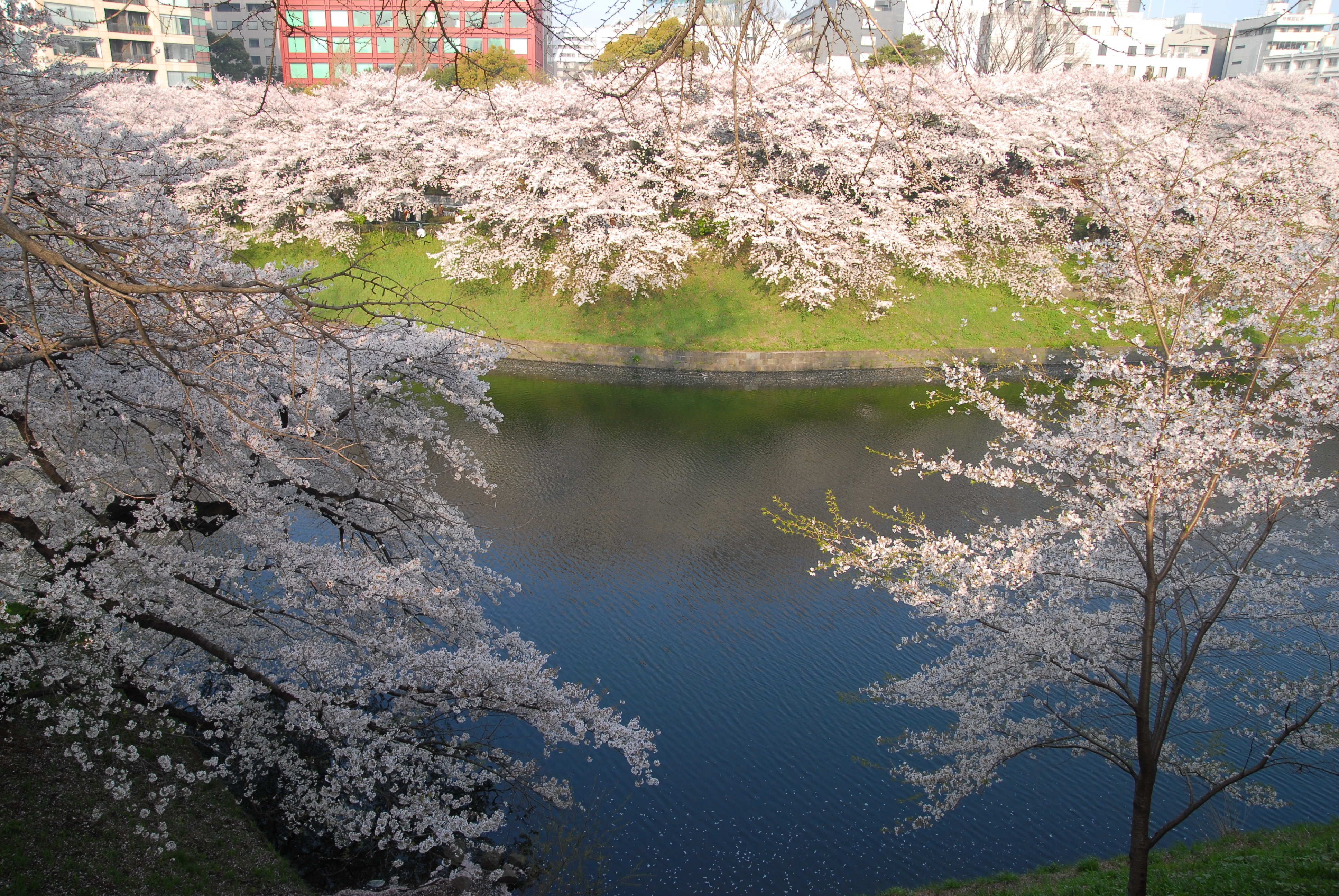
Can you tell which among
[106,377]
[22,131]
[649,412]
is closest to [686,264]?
[649,412]

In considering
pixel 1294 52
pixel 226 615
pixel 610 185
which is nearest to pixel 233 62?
pixel 610 185

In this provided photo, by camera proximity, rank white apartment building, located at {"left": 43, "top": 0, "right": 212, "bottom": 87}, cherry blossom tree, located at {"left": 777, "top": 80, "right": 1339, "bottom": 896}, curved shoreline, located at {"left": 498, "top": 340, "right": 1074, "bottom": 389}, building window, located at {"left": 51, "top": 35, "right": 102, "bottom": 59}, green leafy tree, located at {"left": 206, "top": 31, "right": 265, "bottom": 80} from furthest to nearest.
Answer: green leafy tree, located at {"left": 206, "top": 31, "right": 265, "bottom": 80} < white apartment building, located at {"left": 43, "top": 0, "right": 212, "bottom": 87} < curved shoreline, located at {"left": 498, "top": 340, "right": 1074, "bottom": 389} < building window, located at {"left": 51, "top": 35, "right": 102, "bottom": 59} < cherry blossom tree, located at {"left": 777, "top": 80, "right": 1339, "bottom": 896}

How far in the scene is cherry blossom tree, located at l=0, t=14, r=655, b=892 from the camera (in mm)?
4992

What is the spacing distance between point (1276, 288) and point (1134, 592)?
2.92 meters

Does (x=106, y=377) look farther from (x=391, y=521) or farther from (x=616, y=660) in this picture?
(x=616, y=660)

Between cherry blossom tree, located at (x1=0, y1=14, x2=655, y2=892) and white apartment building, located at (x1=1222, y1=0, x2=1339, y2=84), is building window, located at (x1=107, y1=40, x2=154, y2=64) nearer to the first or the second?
cherry blossom tree, located at (x1=0, y1=14, x2=655, y2=892)

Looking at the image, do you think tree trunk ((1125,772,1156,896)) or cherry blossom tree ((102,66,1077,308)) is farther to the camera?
cherry blossom tree ((102,66,1077,308))

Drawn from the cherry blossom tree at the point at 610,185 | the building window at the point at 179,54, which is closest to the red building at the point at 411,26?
the cherry blossom tree at the point at 610,185

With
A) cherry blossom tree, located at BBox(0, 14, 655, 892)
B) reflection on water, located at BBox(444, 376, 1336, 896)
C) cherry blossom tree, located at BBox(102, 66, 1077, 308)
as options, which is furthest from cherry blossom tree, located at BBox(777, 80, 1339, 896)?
cherry blossom tree, located at BBox(102, 66, 1077, 308)

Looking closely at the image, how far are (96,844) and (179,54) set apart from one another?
40480 mm

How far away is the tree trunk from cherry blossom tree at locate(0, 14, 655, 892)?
2877mm

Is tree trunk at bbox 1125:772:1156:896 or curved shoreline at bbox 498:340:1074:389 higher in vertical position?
tree trunk at bbox 1125:772:1156:896

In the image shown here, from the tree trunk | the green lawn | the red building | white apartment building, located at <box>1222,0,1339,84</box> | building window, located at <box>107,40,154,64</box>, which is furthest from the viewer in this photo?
white apartment building, located at <box>1222,0,1339,84</box>

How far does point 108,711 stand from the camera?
5.46m
